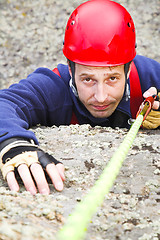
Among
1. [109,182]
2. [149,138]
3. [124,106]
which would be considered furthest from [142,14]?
[109,182]

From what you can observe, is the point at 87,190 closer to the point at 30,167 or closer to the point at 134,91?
the point at 30,167

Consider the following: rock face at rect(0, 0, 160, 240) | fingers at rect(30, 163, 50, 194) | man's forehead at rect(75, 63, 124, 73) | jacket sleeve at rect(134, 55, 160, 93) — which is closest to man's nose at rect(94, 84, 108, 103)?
man's forehead at rect(75, 63, 124, 73)

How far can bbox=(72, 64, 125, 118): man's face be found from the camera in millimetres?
2635

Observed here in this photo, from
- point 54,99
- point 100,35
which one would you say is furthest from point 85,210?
point 54,99

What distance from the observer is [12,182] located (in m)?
Answer: 1.78

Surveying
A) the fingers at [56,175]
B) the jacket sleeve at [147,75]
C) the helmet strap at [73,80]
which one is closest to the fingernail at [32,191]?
the fingers at [56,175]

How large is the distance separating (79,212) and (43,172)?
0.86 m

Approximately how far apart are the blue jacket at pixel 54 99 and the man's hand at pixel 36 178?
0.91 metres

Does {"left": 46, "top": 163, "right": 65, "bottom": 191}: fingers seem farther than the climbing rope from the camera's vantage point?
Yes

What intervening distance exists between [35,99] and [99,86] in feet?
2.13

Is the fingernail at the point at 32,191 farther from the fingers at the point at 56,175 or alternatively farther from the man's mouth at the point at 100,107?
the man's mouth at the point at 100,107

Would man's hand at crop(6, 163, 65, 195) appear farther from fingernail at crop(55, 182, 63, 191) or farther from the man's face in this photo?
the man's face

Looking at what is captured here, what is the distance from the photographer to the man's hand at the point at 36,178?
1.75 meters

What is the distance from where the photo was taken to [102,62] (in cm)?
261
